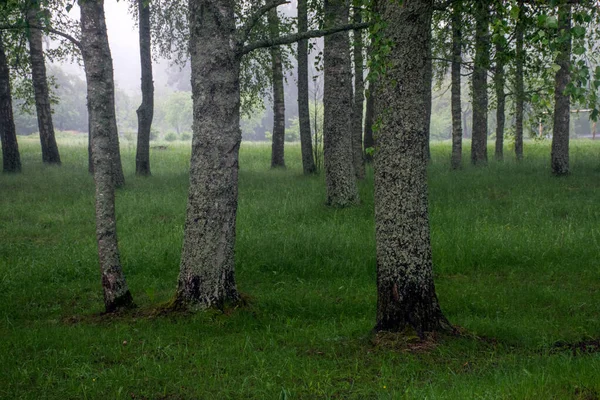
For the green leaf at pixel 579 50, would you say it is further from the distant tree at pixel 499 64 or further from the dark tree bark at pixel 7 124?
the dark tree bark at pixel 7 124

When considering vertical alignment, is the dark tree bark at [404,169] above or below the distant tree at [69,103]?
below

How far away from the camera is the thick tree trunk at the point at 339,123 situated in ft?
41.0

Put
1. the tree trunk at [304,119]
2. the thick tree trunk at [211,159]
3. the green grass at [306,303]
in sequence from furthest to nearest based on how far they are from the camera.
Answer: the tree trunk at [304,119] < the thick tree trunk at [211,159] < the green grass at [306,303]

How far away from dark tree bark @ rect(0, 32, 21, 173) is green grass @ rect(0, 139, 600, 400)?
5.24 meters

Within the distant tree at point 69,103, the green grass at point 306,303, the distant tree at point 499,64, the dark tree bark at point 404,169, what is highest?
the distant tree at point 69,103

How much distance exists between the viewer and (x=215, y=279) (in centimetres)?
698

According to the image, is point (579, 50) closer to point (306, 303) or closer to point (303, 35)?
point (303, 35)

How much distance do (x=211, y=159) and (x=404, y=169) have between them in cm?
239

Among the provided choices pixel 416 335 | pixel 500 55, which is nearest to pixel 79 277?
pixel 416 335

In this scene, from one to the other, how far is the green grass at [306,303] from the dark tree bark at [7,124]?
5.24 meters

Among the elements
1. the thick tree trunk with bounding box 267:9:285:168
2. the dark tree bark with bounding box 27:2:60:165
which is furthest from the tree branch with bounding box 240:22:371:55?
the dark tree bark with bounding box 27:2:60:165

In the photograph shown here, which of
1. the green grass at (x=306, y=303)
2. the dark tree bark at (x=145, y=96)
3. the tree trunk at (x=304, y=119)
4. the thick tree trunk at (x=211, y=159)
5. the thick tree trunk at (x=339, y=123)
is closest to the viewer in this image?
the green grass at (x=306, y=303)

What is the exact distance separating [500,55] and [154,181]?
14.3m

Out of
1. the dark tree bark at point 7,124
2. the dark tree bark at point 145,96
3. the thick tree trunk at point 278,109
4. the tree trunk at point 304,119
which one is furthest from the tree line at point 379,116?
the dark tree bark at point 7,124
